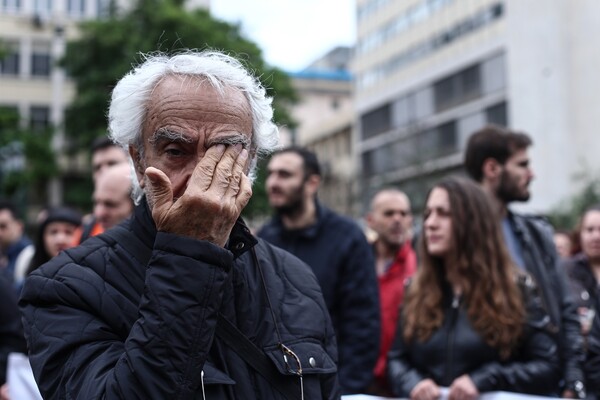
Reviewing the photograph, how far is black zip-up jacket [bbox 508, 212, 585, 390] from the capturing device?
4988 mm

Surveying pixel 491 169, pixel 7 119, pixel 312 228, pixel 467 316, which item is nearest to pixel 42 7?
pixel 7 119

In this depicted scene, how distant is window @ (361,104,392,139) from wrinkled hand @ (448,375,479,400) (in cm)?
5371

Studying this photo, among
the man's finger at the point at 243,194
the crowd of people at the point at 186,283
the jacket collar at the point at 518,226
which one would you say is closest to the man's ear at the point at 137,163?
the crowd of people at the point at 186,283

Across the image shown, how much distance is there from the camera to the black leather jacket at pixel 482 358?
4.37 meters

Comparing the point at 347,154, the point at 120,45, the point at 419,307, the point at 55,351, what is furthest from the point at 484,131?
the point at 347,154

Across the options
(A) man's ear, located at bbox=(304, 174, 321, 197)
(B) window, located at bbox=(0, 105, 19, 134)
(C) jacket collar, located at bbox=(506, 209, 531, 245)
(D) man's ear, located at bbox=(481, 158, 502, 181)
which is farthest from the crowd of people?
(B) window, located at bbox=(0, 105, 19, 134)

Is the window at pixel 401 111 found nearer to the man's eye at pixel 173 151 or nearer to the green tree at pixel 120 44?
the green tree at pixel 120 44

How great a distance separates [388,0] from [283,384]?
2270 inches

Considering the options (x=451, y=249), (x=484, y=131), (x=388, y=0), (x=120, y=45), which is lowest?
(x=451, y=249)

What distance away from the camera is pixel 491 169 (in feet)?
18.8

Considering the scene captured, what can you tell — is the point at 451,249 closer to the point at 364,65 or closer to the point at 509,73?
the point at 509,73

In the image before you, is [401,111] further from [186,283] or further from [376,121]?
[186,283]

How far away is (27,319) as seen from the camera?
2.34 meters

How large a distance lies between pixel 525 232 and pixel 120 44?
111 feet
